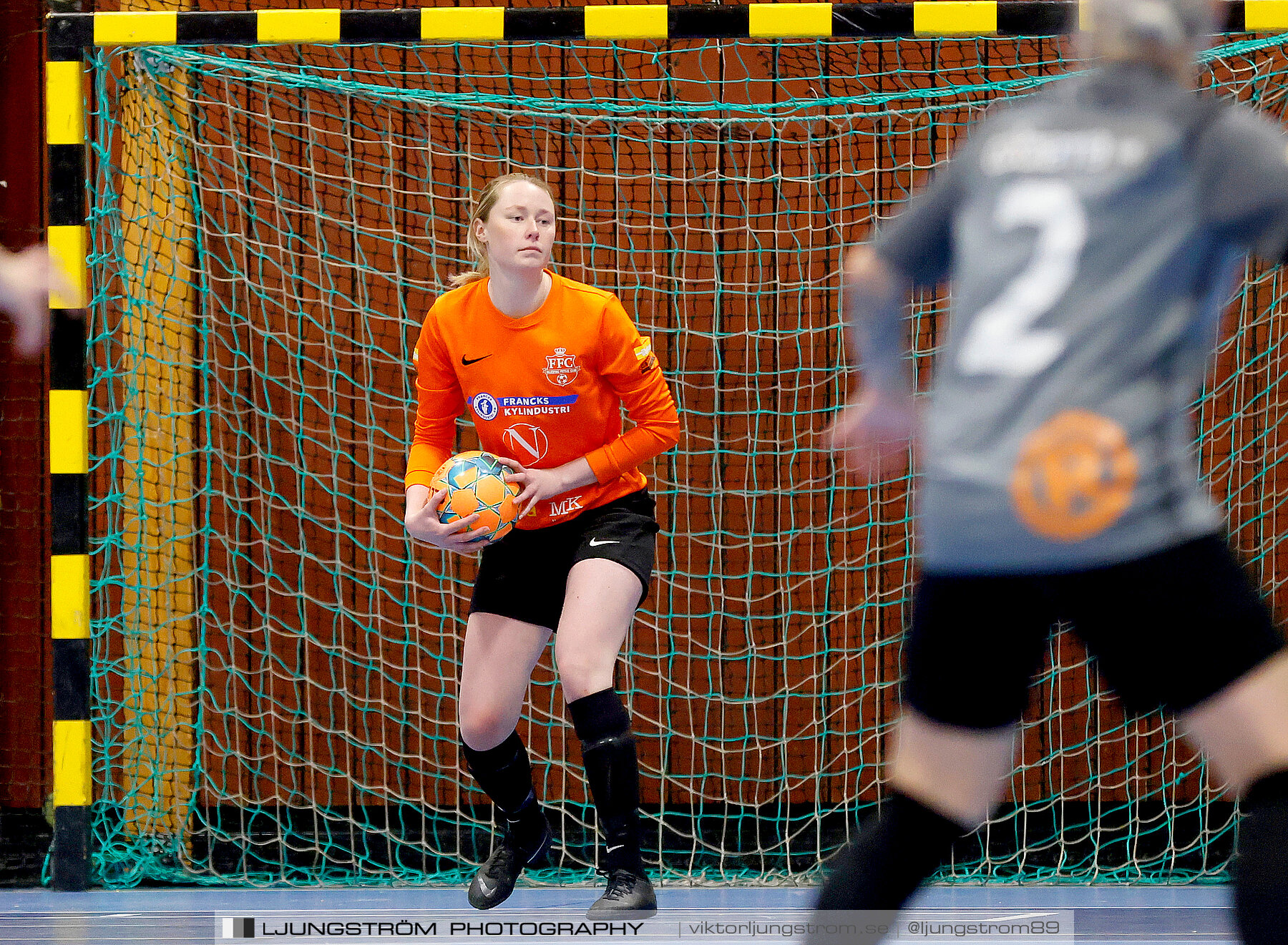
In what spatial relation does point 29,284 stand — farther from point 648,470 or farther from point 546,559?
point 648,470

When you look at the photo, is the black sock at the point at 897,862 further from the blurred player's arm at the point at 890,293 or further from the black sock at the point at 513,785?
the black sock at the point at 513,785

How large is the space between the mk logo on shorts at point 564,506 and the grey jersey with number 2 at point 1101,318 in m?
1.66

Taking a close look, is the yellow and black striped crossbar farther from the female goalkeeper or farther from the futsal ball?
the futsal ball

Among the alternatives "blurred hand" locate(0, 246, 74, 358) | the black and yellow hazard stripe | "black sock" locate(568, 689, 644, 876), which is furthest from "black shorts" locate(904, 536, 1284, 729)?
the black and yellow hazard stripe

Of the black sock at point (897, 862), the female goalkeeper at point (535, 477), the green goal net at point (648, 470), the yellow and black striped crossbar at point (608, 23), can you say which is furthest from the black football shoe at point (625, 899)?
the yellow and black striped crossbar at point (608, 23)

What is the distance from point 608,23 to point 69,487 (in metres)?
2.11

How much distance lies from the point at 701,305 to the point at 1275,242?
298 cm

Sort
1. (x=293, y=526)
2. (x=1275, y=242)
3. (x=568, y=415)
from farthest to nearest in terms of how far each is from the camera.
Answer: (x=293, y=526), (x=568, y=415), (x=1275, y=242)

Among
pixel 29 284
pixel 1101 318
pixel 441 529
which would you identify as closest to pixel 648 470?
pixel 441 529

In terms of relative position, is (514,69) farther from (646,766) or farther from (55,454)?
(646,766)

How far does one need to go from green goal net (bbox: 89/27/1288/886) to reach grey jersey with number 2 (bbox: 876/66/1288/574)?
2.64m

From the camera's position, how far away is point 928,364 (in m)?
4.31

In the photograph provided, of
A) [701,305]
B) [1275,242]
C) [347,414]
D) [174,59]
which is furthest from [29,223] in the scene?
[1275,242]

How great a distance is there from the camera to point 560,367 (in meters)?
3.00
